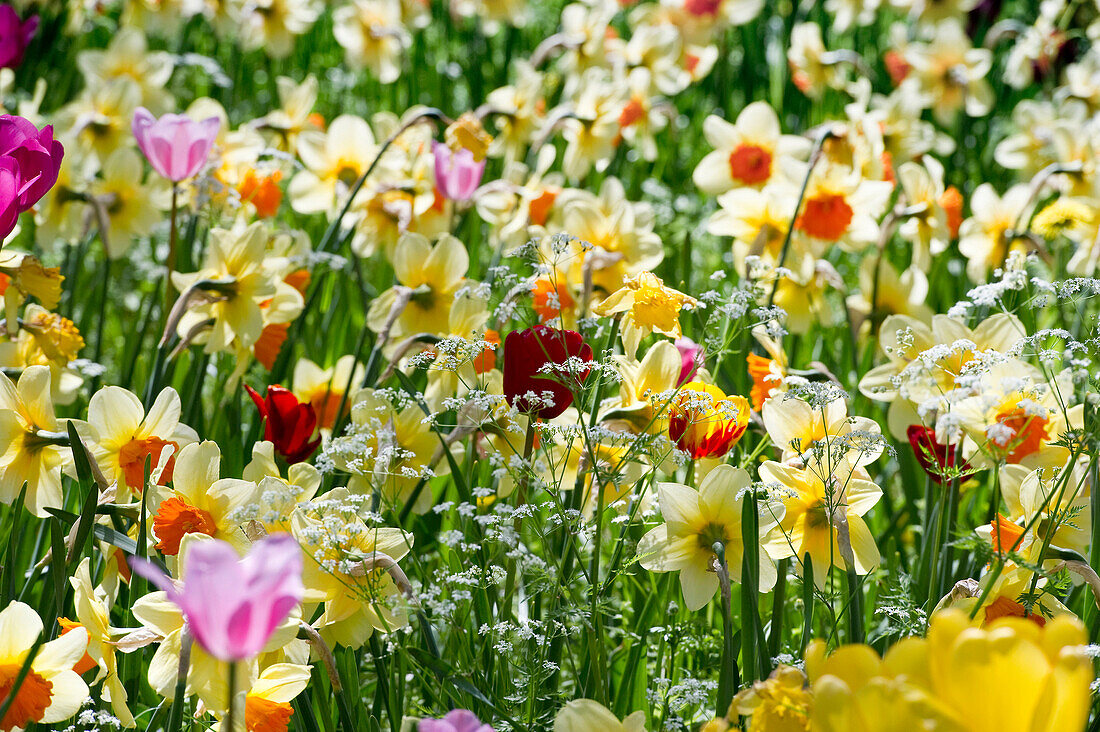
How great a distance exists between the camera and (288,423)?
1470 mm

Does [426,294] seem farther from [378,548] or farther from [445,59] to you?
[445,59]

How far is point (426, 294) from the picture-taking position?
1823 mm

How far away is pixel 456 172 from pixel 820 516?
1.20m

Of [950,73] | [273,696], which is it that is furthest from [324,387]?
[950,73]

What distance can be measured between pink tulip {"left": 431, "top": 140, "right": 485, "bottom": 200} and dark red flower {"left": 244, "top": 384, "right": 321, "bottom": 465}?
2.65 feet

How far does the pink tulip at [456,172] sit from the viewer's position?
2.13 m

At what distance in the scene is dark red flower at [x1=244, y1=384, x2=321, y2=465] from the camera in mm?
1447

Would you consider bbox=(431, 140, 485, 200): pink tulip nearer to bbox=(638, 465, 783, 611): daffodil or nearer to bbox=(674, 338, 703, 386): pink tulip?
bbox=(674, 338, 703, 386): pink tulip

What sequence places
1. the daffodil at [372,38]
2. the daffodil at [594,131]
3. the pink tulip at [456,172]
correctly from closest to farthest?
the pink tulip at [456,172] < the daffodil at [594,131] < the daffodil at [372,38]

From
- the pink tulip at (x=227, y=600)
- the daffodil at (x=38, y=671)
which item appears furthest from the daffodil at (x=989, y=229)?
the pink tulip at (x=227, y=600)

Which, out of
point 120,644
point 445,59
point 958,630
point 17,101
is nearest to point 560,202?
point 120,644

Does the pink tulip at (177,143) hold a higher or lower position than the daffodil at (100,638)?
higher

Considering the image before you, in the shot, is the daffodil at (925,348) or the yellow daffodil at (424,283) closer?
the daffodil at (925,348)

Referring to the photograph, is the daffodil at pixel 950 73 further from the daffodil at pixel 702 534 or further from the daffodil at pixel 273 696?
the daffodil at pixel 273 696
